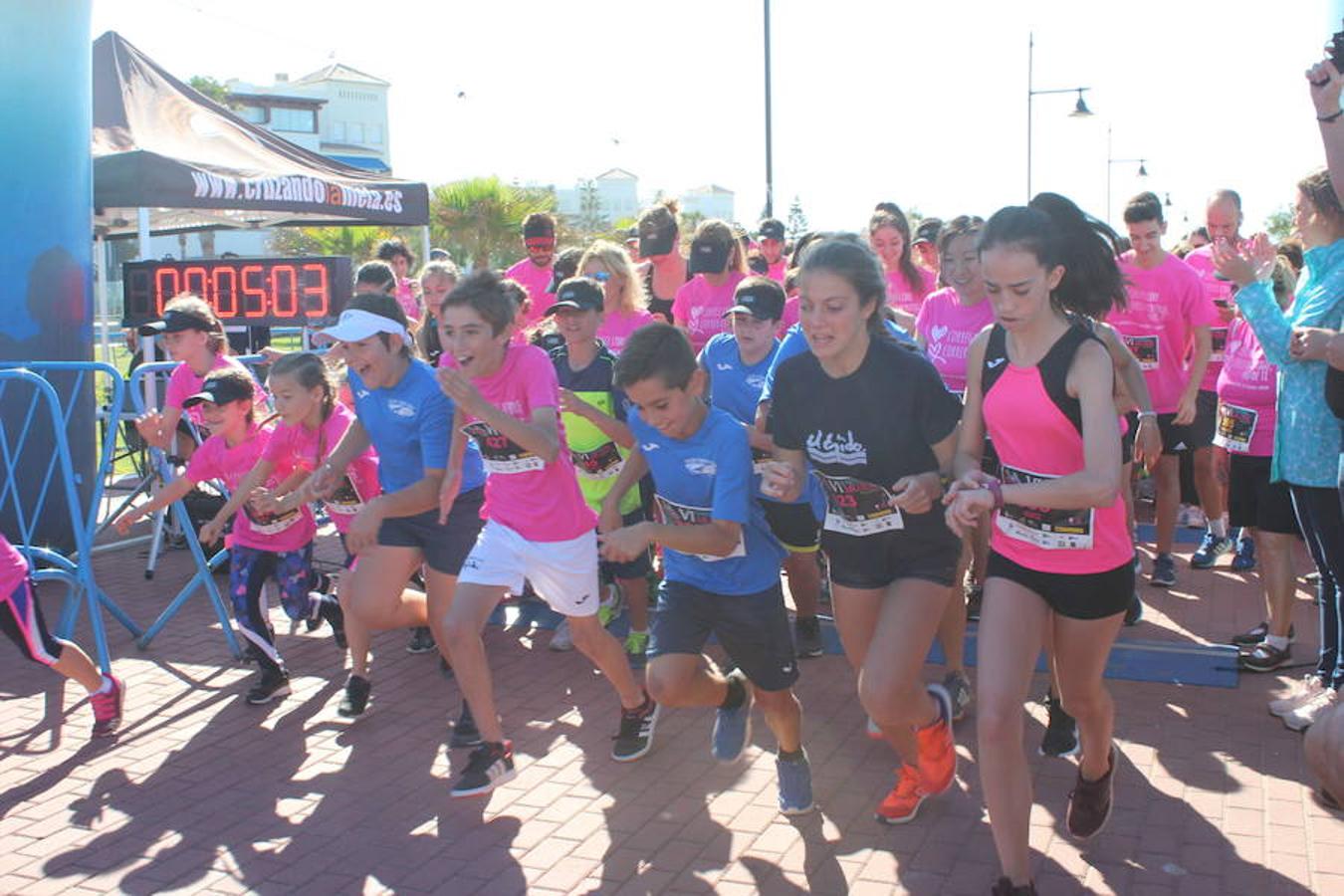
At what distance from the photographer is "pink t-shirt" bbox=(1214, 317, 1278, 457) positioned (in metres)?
6.03

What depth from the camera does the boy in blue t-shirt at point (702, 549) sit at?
4.27 meters

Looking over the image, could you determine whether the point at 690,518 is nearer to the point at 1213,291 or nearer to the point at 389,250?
the point at 1213,291

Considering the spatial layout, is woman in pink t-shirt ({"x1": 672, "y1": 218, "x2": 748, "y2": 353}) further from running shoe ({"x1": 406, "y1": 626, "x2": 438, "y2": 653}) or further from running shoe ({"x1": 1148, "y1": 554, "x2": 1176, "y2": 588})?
running shoe ({"x1": 1148, "y1": 554, "x2": 1176, "y2": 588})

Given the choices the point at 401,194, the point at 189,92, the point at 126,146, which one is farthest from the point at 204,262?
the point at 189,92

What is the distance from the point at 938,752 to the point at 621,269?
3.62 meters

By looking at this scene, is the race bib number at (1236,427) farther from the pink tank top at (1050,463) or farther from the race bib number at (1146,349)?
the pink tank top at (1050,463)

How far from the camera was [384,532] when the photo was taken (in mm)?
5402

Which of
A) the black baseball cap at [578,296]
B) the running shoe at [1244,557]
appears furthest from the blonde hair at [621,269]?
the running shoe at [1244,557]

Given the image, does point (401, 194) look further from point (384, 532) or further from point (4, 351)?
point (384, 532)

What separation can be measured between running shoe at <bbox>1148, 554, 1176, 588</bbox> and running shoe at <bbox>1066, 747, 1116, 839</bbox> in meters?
3.75

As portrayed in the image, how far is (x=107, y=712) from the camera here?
5.47m

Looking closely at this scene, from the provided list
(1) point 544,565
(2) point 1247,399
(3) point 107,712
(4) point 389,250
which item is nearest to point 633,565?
(1) point 544,565

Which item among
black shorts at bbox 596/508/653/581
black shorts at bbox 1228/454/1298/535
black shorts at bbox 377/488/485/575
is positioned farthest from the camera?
black shorts at bbox 596/508/653/581

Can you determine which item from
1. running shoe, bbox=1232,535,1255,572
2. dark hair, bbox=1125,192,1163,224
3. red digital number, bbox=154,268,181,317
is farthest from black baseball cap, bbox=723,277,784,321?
red digital number, bbox=154,268,181,317
